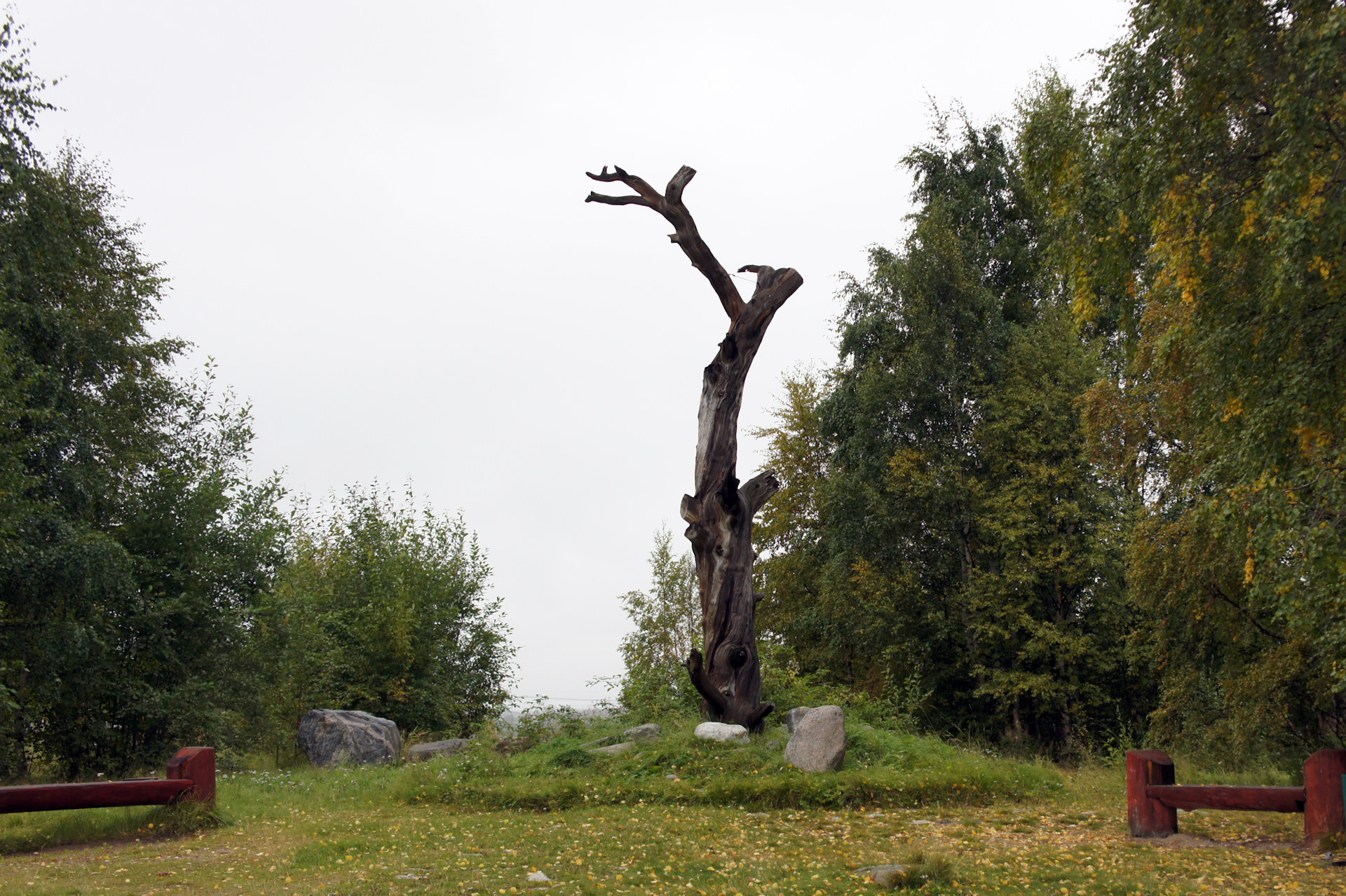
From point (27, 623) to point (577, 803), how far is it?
9972 mm

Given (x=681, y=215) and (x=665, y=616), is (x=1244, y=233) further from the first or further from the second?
(x=665, y=616)

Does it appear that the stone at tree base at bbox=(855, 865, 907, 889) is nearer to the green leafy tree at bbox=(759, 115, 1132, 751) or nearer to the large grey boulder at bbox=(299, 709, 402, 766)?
the large grey boulder at bbox=(299, 709, 402, 766)

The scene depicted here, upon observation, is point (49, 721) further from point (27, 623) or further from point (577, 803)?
point (577, 803)

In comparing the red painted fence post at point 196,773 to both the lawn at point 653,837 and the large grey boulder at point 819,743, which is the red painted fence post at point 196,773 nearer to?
the lawn at point 653,837

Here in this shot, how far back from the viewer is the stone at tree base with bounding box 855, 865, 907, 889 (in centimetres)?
620

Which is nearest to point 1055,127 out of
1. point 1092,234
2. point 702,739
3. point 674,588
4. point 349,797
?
point 1092,234

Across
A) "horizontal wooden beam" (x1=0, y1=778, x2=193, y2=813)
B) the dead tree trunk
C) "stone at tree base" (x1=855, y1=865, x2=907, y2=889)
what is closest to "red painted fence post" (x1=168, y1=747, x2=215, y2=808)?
"horizontal wooden beam" (x1=0, y1=778, x2=193, y2=813)

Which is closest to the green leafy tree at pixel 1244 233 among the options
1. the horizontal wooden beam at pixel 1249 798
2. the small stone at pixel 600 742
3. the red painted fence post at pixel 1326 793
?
the red painted fence post at pixel 1326 793

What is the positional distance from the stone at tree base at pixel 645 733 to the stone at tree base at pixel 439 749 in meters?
3.32

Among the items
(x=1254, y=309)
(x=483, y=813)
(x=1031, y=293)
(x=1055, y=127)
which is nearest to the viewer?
(x=1254, y=309)

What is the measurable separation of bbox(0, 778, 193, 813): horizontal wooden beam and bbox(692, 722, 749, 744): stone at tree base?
6.33 meters

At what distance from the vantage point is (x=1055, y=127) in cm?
1097

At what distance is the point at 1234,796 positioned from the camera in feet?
24.5

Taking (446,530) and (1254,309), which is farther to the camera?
(446,530)
